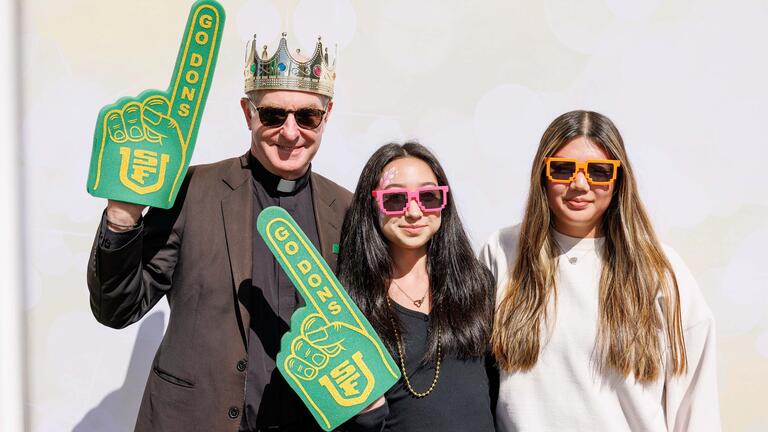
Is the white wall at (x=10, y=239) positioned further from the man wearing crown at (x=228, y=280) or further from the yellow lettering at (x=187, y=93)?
the yellow lettering at (x=187, y=93)

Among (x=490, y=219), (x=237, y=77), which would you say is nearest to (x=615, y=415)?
(x=490, y=219)

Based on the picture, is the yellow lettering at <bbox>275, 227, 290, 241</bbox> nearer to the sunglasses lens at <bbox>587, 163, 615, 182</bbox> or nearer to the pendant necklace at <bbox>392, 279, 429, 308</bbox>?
the pendant necklace at <bbox>392, 279, 429, 308</bbox>

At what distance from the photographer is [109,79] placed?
3271 mm

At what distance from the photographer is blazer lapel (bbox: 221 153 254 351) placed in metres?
2.21

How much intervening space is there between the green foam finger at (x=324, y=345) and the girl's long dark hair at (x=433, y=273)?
0.41 ft

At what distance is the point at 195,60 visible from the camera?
2109 millimetres

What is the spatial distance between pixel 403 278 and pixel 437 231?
21 cm

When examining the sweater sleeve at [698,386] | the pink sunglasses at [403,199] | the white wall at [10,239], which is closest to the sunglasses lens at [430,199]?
the pink sunglasses at [403,199]

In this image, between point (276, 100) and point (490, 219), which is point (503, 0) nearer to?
point (490, 219)

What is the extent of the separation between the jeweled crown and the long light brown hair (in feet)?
2.68

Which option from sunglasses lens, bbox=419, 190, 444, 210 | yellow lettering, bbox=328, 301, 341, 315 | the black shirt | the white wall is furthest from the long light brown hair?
the white wall

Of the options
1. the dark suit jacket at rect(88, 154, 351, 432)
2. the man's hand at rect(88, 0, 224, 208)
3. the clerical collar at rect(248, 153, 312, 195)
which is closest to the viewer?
the man's hand at rect(88, 0, 224, 208)

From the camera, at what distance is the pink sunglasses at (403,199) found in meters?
2.23

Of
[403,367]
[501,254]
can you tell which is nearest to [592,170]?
[501,254]
